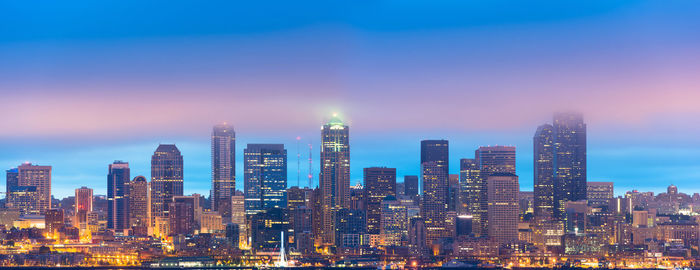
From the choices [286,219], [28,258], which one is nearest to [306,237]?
[286,219]

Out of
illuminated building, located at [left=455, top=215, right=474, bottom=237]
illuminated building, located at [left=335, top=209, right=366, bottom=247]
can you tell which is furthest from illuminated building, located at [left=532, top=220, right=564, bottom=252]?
illuminated building, located at [left=335, top=209, right=366, bottom=247]

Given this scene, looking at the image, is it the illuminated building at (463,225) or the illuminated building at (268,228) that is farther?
the illuminated building at (463,225)

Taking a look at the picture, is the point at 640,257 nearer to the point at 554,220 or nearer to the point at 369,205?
the point at 554,220

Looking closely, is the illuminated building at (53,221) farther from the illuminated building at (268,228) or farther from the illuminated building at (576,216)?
the illuminated building at (576,216)

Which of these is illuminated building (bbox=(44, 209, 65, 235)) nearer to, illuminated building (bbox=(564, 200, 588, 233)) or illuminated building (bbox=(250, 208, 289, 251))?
illuminated building (bbox=(250, 208, 289, 251))

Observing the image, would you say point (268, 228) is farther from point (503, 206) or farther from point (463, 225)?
point (503, 206)

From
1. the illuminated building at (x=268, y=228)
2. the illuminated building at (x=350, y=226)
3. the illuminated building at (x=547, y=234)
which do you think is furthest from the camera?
the illuminated building at (x=547, y=234)

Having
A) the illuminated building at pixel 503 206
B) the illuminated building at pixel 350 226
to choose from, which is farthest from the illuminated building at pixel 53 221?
the illuminated building at pixel 503 206
